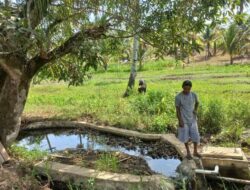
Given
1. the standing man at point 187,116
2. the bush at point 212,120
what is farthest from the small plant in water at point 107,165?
the bush at point 212,120

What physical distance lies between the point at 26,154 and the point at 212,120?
4.42 meters

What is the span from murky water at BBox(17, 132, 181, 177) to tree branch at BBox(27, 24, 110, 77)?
2.29m

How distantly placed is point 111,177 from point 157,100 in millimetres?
6300

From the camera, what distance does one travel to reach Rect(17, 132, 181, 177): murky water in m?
8.52


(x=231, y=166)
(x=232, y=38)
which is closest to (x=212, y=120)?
(x=231, y=166)

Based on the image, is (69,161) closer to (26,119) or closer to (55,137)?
(55,137)

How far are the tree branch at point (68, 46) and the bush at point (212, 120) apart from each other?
3377 mm

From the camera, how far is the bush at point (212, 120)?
32.9 feet

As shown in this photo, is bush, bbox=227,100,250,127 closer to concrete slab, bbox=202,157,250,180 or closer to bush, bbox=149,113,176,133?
bush, bbox=149,113,176,133

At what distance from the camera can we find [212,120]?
10.1 m

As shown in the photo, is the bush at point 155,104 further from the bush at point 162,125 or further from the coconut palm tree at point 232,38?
the coconut palm tree at point 232,38

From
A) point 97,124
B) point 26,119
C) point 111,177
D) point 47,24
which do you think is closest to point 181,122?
point 111,177

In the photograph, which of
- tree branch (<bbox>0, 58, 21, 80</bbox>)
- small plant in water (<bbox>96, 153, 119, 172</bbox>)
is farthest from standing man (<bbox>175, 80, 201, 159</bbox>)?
tree branch (<bbox>0, 58, 21, 80</bbox>)

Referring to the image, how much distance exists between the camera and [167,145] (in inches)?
368
